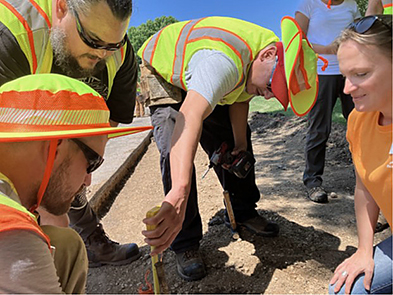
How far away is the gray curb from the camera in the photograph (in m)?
3.57

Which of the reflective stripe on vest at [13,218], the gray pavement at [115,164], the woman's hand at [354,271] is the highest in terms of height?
the reflective stripe on vest at [13,218]

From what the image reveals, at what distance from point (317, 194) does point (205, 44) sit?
1.98 m

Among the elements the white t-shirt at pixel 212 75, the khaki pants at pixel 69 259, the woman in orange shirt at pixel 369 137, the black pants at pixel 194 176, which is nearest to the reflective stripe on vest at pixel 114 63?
the black pants at pixel 194 176

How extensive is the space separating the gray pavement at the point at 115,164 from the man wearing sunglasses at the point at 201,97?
145cm

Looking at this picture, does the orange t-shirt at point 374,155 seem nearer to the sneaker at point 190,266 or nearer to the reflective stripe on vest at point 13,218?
the sneaker at point 190,266

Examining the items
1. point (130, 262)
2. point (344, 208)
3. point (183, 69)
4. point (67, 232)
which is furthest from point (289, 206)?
point (67, 232)

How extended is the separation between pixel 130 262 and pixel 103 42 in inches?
62.9

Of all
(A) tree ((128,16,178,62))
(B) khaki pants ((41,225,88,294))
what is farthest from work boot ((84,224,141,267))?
(A) tree ((128,16,178,62))

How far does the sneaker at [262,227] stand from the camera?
2.71 metres

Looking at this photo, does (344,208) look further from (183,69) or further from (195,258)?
(183,69)

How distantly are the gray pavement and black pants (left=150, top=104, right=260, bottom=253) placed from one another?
1.37 metres

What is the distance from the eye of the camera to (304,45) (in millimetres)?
2121

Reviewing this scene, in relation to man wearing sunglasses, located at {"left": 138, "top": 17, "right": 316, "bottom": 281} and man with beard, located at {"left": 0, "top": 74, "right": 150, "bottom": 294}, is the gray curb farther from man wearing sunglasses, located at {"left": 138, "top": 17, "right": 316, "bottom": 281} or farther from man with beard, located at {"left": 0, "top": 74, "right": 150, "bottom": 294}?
man with beard, located at {"left": 0, "top": 74, "right": 150, "bottom": 294}

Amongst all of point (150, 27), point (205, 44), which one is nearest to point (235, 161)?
point (205, 44)
